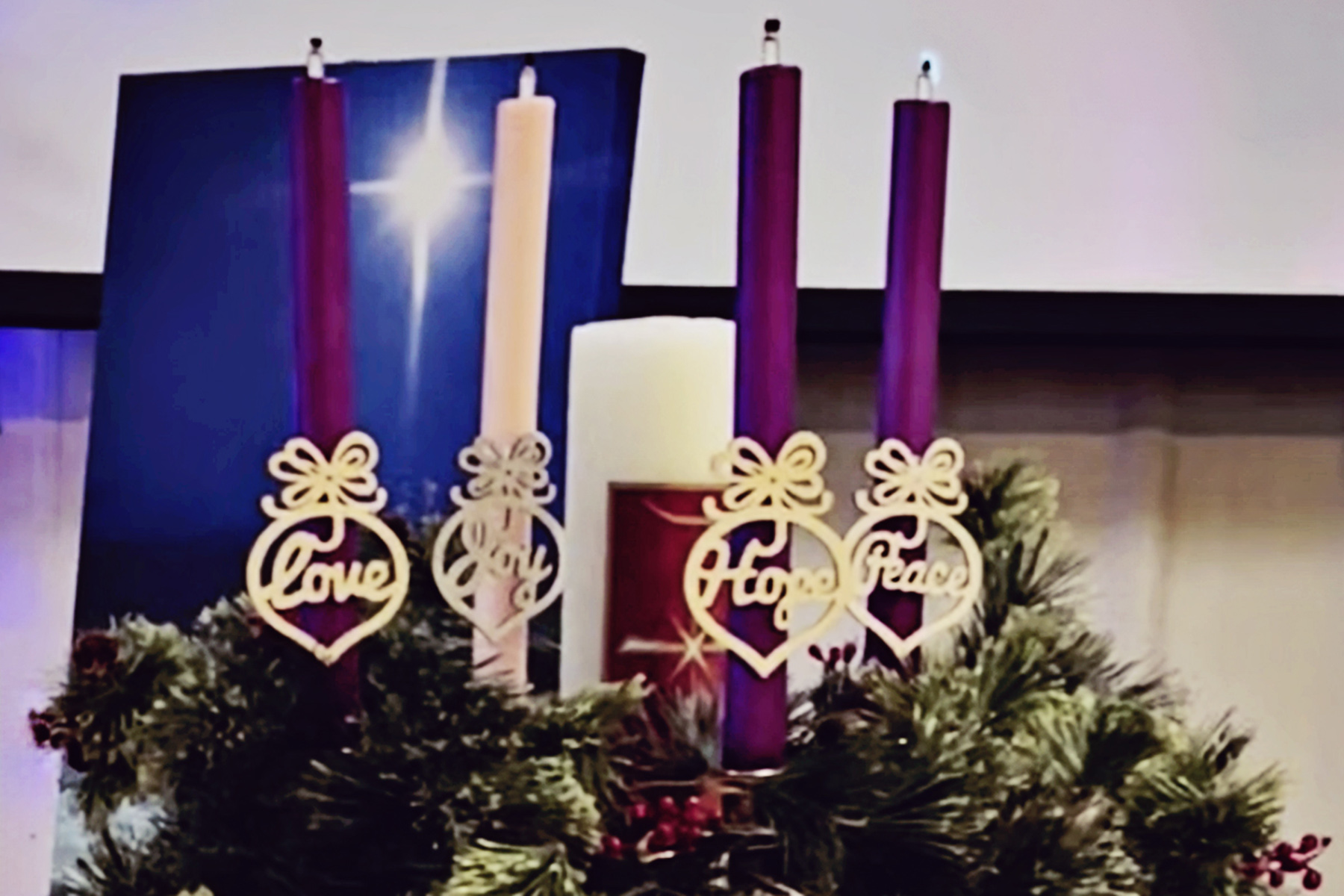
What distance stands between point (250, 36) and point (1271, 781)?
2.00 feet

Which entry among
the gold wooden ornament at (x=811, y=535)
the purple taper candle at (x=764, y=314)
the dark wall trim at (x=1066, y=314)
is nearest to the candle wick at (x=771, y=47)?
the purple taper candle at (x=764, y=314)

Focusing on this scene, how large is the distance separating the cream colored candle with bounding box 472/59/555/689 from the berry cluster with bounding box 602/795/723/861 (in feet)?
0.19

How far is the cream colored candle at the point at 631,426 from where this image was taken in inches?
17.9

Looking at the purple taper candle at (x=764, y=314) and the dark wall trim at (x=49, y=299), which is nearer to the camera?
the purple taper candle at (x=764, y=314)

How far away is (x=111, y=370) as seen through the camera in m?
0.70

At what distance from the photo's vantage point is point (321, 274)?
42 cm

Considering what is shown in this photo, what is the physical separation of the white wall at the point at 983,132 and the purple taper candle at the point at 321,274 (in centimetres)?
36

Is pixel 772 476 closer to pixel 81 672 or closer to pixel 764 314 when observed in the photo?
pixel 764 314

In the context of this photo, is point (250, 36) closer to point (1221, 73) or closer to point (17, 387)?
point (17, 387)

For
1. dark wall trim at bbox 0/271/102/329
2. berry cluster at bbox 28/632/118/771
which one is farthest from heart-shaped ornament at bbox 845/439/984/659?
dark wall trim at bbox 0/271/102/329

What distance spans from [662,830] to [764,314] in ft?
0.45

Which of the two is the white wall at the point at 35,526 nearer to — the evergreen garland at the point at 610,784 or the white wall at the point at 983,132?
the white wall at the point at 983,132

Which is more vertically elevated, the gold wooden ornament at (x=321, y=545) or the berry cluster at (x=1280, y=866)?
the gold wooden ornament at (x=321, y=545)

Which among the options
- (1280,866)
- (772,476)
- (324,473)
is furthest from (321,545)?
(1280,866)
